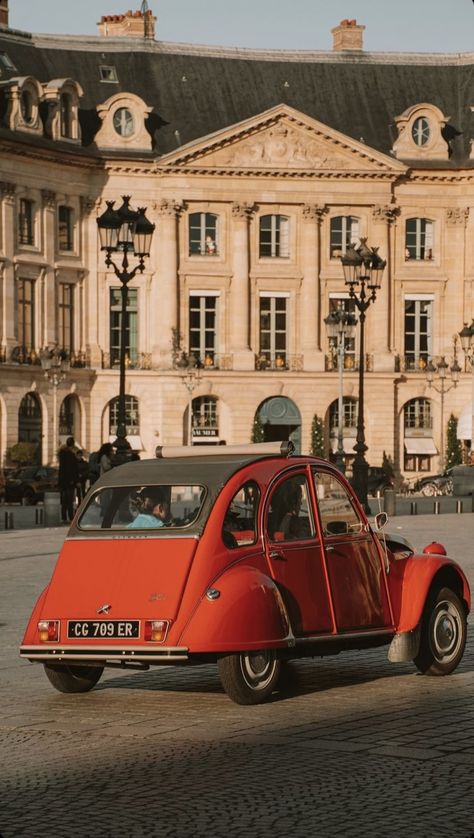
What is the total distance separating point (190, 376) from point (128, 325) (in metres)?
3.79

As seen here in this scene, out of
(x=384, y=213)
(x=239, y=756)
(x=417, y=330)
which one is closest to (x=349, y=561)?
(x=239, y=756)

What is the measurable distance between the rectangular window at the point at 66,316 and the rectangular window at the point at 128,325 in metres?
1.86

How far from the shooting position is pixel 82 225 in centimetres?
8044

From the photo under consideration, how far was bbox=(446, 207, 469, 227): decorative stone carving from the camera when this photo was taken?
83.9 m

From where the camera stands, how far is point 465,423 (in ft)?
262

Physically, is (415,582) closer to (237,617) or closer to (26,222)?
(237,617)

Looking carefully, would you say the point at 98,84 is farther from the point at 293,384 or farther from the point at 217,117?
the point at 293,384

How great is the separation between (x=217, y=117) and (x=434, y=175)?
9.52 metres

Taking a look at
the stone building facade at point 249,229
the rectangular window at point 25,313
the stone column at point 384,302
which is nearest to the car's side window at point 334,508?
the rectangular window at point 25,313

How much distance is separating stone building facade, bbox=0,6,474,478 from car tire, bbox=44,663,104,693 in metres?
64.4

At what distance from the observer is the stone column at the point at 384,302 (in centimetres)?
8194

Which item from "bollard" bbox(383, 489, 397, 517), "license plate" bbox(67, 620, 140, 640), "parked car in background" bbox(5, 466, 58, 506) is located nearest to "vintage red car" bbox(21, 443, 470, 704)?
"license plate" bbox(67, 620, 140, 640)

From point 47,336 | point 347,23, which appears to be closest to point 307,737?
point 47,336

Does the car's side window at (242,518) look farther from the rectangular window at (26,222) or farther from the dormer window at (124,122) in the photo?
the dormer window at (124,122)
